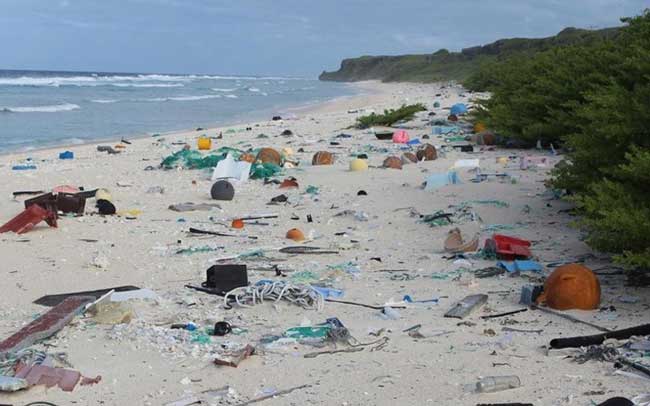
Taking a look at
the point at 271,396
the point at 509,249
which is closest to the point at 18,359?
the point at 271,396

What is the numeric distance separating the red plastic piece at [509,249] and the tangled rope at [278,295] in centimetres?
161

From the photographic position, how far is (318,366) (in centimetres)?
391

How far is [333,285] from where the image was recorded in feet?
18.1

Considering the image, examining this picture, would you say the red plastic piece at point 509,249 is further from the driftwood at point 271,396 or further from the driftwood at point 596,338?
the driftwood at point 271,396

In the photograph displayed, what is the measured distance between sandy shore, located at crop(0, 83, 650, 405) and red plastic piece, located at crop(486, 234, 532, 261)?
119mm

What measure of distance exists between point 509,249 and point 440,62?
7120 centimetres

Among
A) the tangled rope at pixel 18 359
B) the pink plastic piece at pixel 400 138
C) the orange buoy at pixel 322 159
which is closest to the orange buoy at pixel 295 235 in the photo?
the tangled rope at pixel 18 359

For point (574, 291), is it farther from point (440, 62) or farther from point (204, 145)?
point (440, 62)

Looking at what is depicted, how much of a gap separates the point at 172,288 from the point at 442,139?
9.94 metres

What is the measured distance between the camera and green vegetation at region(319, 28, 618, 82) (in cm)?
5007

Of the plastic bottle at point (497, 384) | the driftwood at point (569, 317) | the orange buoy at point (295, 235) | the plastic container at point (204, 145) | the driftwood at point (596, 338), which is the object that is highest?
the plastic container at point (204, 145)

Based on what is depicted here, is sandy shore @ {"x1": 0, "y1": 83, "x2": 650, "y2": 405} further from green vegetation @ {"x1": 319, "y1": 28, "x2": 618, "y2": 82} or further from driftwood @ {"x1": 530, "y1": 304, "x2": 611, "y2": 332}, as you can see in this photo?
green vegetation @ {"x1": 319, "y1": 28, "x2": 618, "y2": 82}

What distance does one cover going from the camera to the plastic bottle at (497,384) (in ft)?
11.5

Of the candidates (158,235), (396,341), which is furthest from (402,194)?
(396,341)
